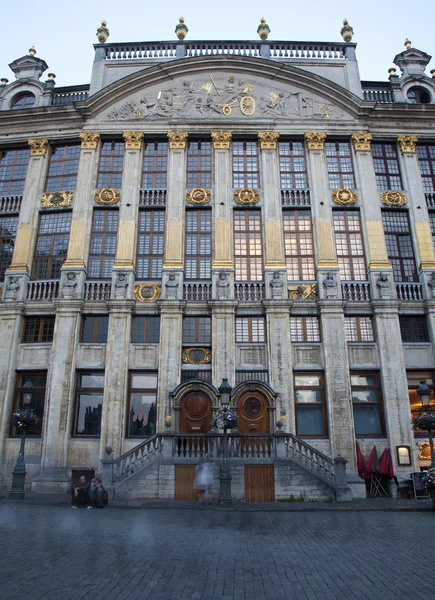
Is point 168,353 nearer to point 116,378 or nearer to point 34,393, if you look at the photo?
point 116,378

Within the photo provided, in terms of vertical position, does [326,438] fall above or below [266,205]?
below

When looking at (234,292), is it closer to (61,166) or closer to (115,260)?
(115,260)

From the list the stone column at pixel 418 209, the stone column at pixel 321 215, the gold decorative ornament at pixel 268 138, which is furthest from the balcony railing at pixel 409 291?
the gold decorative ornament at pixel 268 138

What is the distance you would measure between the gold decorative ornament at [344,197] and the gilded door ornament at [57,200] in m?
15.3

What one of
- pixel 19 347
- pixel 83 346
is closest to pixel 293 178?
pixel 83 346

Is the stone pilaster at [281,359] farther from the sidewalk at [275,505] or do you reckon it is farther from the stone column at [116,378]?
the stone column at [116,378]

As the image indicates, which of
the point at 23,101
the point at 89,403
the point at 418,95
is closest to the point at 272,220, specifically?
the point at 418,95

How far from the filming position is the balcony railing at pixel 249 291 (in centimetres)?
2403

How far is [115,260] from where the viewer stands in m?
24.5

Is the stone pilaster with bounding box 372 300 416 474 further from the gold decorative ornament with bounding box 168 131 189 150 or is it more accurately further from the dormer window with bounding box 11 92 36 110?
the dormer window with bounding box 11 92 36 110

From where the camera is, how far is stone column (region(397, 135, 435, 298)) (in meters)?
24.6

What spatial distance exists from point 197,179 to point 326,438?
15995 millimetres

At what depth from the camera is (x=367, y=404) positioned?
74.1 ft

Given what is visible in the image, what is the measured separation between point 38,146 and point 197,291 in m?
13.7
